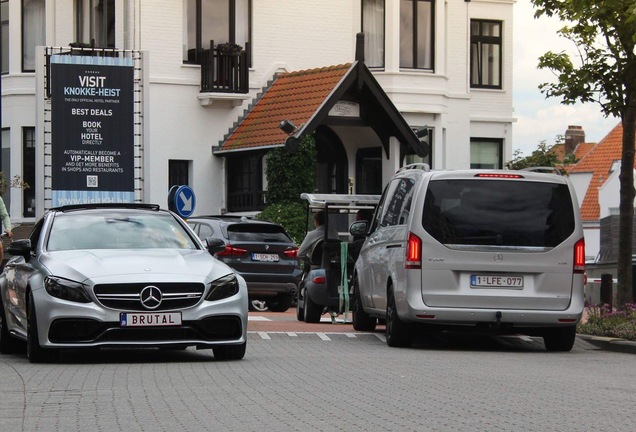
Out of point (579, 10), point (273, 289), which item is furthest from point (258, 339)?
point (273, 289)

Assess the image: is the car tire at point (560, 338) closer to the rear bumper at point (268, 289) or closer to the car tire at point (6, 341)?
the car tire at point (6, 341)

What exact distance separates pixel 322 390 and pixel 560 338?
20.9ft

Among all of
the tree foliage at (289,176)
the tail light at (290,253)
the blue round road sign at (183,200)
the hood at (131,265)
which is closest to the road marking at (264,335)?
the hood at (131,265)

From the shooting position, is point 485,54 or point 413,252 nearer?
point 413,252

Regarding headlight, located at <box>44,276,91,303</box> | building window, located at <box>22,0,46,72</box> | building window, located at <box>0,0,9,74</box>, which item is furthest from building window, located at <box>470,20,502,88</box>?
headlight, located at <box>44,276,91,303</box>

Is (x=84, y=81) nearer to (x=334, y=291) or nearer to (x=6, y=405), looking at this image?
(x=334, y=291)

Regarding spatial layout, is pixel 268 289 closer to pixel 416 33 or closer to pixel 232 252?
pixel 232 252

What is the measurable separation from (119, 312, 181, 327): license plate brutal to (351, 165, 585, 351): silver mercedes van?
11.8 feet

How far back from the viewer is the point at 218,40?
3975cm

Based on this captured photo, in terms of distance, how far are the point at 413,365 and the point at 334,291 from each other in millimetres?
7794

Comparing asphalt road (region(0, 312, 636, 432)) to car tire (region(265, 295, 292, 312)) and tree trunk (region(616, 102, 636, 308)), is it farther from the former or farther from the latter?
car tire (region(265, 295, 292, 312))

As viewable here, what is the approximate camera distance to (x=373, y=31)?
136 ft

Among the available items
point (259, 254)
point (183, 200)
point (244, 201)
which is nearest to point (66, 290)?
point (259, 254)

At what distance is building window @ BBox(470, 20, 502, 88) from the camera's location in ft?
145
